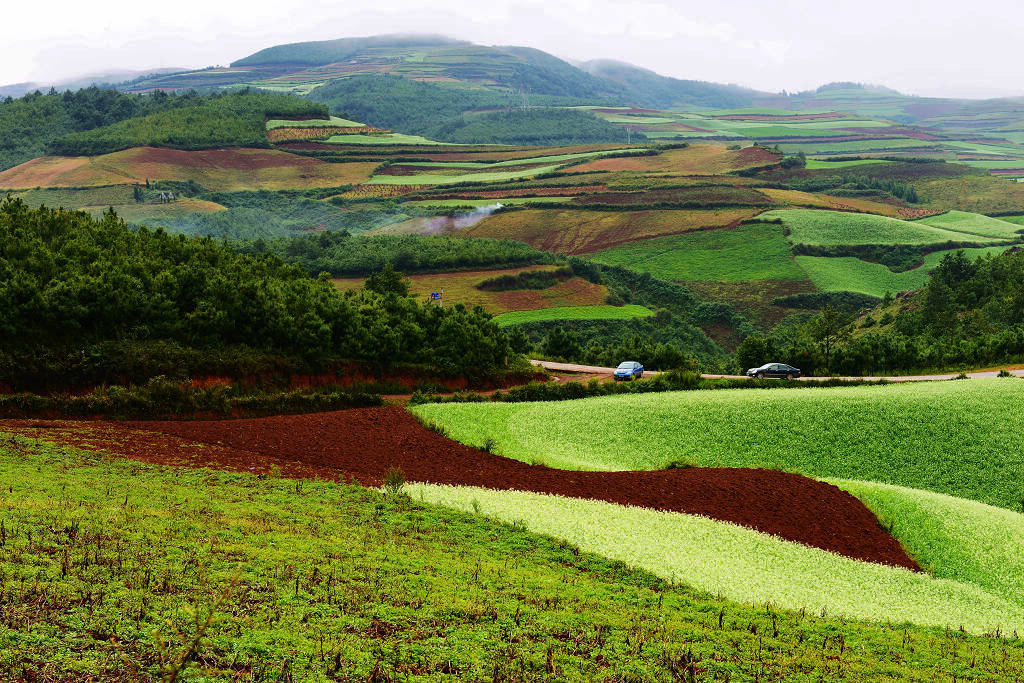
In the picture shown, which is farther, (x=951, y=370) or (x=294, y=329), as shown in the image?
(x=951, y=370)

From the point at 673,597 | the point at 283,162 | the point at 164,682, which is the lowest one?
the point at 673,597

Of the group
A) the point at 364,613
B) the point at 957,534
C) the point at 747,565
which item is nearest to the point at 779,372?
the point at 957,534

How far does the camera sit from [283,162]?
620ft

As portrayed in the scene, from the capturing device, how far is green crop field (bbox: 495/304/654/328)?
102375mm

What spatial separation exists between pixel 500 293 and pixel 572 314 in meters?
10.8

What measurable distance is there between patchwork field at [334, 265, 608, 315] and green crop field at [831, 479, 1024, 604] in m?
76.7

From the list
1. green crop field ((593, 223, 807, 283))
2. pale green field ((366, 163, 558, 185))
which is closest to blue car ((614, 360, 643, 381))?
green crop field ((593, 223, 807, 283))

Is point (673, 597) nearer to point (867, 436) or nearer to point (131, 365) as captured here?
point (867, 436)

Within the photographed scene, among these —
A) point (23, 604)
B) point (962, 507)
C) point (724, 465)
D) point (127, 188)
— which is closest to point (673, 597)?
point (23, 604)

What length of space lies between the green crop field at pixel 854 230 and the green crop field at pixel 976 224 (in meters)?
5.99

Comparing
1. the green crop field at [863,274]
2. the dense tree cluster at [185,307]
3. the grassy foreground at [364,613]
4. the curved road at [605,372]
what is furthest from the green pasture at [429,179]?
the grassy foreground at [364,613]

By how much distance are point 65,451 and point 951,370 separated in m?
56.0

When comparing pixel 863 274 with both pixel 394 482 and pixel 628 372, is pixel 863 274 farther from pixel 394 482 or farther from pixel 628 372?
pixel 394 482

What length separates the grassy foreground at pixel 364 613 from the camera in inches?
498
